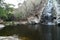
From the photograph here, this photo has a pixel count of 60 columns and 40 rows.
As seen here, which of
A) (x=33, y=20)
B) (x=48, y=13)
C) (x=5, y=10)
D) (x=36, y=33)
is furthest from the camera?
(x=48, y=13)

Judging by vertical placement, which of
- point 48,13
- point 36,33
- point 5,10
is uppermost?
point 5,10

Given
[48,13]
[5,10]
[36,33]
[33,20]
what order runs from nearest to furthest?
1. [36,33]
2. [5,10]
3. [33,20]
4. [48,13]

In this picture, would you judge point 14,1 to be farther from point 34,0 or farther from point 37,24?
point 37,24

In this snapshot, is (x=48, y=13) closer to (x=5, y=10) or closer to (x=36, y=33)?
(x=5, y=10)

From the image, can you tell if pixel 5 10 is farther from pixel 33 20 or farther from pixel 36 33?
pixel 36 33

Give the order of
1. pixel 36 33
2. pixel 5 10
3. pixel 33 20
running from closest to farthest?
pixel 36 33, pixel 5 10, pixel 33 20

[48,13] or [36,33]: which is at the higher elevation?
[48,13]

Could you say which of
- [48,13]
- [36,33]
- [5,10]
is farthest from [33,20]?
[36,33]

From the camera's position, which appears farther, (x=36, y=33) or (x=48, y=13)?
(x=48, y=13)

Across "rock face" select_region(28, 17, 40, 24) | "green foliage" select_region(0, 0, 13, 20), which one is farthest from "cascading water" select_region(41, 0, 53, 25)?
"green foliage" select_region(0, 0, 13, 20)

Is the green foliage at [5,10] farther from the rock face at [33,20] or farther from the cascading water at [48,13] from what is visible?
the cascading water at [48,13]

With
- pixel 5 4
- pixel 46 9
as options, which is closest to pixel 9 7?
pixel 5 4

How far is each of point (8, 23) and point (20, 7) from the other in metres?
2.07

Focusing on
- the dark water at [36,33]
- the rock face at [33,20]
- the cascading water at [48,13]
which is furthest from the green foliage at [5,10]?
the dark water at [36,33]
